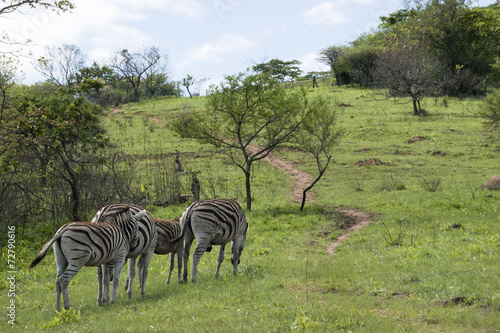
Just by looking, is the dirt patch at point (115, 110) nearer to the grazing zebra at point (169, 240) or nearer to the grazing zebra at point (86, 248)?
the grazing zebra at point (169, 240)

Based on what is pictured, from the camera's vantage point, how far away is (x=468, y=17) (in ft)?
178

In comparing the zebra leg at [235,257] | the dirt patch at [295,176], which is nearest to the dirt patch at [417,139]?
the dirt patch at [295,176]

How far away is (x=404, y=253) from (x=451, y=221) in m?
5.31

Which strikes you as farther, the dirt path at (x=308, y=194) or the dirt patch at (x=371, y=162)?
the dirt patch at (x=371, y=162)

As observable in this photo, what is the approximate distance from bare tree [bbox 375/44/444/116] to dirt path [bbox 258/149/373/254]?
17927mm

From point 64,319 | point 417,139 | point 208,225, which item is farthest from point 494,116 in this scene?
point 64,319

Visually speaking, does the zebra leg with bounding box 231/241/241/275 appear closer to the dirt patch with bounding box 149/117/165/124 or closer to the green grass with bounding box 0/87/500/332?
the green grass with bounding box 0/87/500/332

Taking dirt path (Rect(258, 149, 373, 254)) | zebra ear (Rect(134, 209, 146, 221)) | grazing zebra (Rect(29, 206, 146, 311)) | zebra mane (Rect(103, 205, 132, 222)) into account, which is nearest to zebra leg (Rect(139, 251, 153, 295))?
grazing zebra (Rect(29, 206, 146, 311))

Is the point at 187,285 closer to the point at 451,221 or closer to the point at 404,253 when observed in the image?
the point at 404,253

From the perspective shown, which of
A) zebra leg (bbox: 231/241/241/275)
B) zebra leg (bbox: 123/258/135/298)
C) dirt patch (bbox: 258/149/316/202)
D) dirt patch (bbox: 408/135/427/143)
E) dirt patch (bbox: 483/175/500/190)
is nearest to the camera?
zebra leg (bbox: 123/258/135/298)

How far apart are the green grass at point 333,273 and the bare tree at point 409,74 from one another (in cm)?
1744

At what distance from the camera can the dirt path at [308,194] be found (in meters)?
15.6

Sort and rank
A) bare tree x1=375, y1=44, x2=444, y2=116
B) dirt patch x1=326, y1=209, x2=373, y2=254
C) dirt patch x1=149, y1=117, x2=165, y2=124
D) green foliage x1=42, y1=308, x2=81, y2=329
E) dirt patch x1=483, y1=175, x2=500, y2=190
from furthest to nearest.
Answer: dirt patch x1=149, y1=117, x2=165, y2=124 < bare tree x1=375, y1=44, x2=444, y2=116 < dirt patch x1=483, y1=175, x2=500, y2=190 < dirt patch x1=326, y1=209, x2=373, y2=254 < green foliage x1=42, y1=308, x2=81, y2=329

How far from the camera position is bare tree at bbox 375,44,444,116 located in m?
42.9
